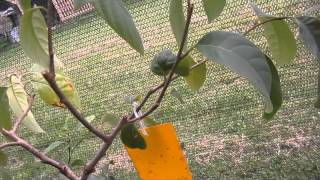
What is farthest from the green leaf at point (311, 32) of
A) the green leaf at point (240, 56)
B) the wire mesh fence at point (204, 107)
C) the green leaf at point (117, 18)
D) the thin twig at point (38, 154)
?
the wire mesh fence at point (204, 107)

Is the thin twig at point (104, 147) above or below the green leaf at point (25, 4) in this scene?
below

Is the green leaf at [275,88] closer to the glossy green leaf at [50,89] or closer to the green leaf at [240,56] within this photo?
the green leaf at [240,56]

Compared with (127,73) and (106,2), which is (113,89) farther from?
(106,2)

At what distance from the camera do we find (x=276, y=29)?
56 cm

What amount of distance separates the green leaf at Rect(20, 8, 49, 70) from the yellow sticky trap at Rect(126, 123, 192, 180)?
174 mm

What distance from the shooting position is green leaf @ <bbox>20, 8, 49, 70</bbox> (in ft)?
1.50

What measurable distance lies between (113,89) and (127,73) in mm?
96

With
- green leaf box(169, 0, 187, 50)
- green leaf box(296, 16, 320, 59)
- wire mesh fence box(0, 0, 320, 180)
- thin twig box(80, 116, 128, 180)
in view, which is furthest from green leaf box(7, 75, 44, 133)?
wire mesh fence box(0, 0, 320, 180)

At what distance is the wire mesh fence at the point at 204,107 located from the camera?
1.51 meters

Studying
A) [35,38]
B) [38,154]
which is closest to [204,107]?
[38,154]

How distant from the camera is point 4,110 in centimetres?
54

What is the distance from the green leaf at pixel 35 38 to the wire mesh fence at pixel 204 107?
0.77m

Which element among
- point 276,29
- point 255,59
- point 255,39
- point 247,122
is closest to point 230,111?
point 247,122

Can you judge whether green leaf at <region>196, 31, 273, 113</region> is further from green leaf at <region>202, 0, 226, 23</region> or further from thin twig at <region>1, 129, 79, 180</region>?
thin twig at <region>1, 129, 79, 180</region>
